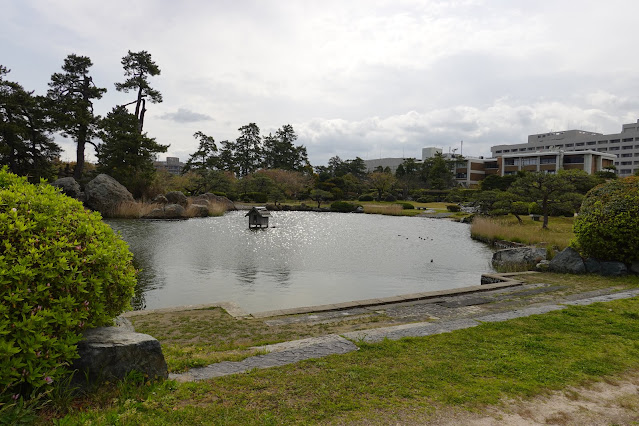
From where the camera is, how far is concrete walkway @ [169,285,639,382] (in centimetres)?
370

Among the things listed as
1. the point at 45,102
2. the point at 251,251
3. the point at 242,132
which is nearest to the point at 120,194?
the point at 45,102

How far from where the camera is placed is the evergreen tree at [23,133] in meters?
24.3

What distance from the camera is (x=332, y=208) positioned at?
137 ft

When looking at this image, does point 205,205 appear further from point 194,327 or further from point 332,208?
point 194,327

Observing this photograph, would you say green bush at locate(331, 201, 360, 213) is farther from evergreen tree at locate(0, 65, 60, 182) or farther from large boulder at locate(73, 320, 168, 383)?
large boulder at locate(73, 320, 168, 383)

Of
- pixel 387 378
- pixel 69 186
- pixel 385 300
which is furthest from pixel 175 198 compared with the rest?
pixel 387 378

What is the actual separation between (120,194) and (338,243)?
1665 centimetres

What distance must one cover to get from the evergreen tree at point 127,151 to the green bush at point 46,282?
2954cm

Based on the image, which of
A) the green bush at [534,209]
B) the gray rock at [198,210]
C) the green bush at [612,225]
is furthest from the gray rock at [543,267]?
the gray rock at [198,210]

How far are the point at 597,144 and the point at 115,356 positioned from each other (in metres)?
104

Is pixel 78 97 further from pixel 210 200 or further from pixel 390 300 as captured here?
pixel 390 300

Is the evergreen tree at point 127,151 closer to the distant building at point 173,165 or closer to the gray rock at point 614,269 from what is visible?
the gray rock at point 614,269

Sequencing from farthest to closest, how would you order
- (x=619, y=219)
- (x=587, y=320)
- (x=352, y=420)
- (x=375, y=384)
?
(x=619, y=219)
(x=587, y=320)
(x=375, y=384)
(x=352, y=420)

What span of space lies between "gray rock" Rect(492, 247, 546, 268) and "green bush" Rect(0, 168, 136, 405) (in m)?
11.4
